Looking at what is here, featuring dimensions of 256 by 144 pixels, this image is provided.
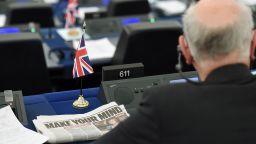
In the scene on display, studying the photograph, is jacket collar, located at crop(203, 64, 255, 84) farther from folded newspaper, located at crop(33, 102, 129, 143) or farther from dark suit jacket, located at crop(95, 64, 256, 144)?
folded newspaper, located at crop(33, 102, 129, 143)

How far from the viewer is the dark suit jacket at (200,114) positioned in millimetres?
1436

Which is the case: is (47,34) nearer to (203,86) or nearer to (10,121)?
(10,121)

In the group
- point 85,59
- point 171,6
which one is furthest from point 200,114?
point 171,6

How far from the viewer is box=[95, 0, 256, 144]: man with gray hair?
1438 millimetres

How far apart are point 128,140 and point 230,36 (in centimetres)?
38

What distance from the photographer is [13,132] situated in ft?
6.81

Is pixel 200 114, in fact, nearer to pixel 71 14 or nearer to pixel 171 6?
pixel 71 14

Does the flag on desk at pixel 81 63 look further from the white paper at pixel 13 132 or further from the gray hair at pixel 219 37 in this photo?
the gray hair at pixel 219 37

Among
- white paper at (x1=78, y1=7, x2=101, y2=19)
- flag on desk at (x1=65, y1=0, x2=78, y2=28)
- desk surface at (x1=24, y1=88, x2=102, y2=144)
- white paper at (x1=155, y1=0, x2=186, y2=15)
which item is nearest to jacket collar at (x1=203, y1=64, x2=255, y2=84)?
desk surface at (x1=24, y1=88, x2=102, y2=144)

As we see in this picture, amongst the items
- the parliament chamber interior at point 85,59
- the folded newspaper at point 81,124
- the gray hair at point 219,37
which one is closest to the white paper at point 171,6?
the parliament chamber interior at point 85,59

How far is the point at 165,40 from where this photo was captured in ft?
10.3

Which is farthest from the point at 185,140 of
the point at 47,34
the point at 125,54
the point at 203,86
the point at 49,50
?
the point at 47,34

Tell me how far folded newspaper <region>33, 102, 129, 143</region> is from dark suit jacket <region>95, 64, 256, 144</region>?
1.96ft

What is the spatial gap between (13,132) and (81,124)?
10.3 inches
